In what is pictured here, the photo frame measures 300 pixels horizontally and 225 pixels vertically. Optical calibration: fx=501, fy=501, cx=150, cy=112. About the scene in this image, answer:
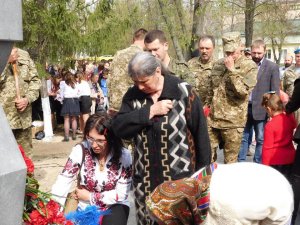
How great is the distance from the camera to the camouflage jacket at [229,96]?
4.81 meters

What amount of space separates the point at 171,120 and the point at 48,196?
41.3 inches

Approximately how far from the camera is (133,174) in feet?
10.1

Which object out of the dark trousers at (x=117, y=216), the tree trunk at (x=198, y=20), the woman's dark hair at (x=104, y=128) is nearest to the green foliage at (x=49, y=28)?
the tree trunk at (x=198, y=20)

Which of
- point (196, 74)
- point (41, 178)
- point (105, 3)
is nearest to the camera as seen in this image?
point (196, 74)

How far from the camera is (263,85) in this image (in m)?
6.11

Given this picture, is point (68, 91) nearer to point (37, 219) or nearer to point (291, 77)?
point (291, 77)

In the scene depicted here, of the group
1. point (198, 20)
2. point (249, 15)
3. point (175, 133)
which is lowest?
point (175, 133)

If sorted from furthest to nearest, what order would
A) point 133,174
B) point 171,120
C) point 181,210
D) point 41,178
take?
point 41,178 < point 133,174 < point 171,120 < point 181,210

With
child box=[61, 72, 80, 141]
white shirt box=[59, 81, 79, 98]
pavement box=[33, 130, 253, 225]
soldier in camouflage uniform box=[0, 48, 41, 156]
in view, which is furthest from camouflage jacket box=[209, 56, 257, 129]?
white shirt box=[59, 81, 79, 98]

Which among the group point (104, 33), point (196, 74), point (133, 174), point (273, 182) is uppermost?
point (104, 33)

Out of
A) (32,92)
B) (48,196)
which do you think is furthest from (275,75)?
(48,196)

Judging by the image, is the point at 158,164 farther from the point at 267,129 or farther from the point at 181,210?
the point at 267,129

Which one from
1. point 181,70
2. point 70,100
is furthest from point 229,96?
point 70,100

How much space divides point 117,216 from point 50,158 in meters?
4.67
